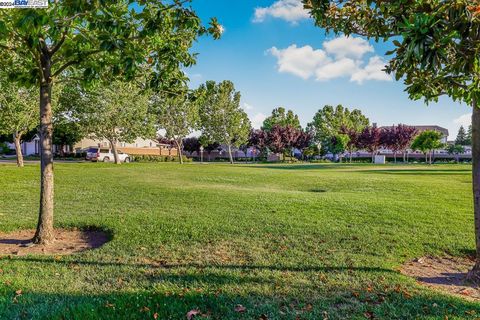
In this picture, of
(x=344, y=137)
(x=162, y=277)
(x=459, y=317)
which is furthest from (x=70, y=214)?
(x=344, y=137)

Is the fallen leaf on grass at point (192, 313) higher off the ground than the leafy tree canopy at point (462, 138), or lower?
lower

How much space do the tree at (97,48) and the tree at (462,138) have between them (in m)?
99.5

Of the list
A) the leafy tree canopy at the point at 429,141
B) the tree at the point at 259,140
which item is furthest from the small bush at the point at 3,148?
the leafy tree canopy at the point at 429,141

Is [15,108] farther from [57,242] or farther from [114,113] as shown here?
[57,242]

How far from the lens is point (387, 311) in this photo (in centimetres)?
360

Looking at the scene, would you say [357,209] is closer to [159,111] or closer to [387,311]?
[387,311]

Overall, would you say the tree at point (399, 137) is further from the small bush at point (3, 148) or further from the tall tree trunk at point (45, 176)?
the tall tree trunk at point (45, 176)

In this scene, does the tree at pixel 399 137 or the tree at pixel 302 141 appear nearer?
the tree at pixel 399 137

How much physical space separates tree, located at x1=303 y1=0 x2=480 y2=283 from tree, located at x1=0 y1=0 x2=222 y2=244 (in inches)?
78.7

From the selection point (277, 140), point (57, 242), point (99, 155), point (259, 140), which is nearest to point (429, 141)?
point (277, 140)

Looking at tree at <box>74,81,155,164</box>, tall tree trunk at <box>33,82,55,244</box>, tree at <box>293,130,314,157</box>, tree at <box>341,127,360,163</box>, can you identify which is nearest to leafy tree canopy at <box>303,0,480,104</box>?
tall tree trunk at <box>33,82,55,244</box>

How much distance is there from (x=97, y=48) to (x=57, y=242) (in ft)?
11.3

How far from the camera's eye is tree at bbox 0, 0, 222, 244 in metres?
4.56

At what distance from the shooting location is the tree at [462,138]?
3531 inches
